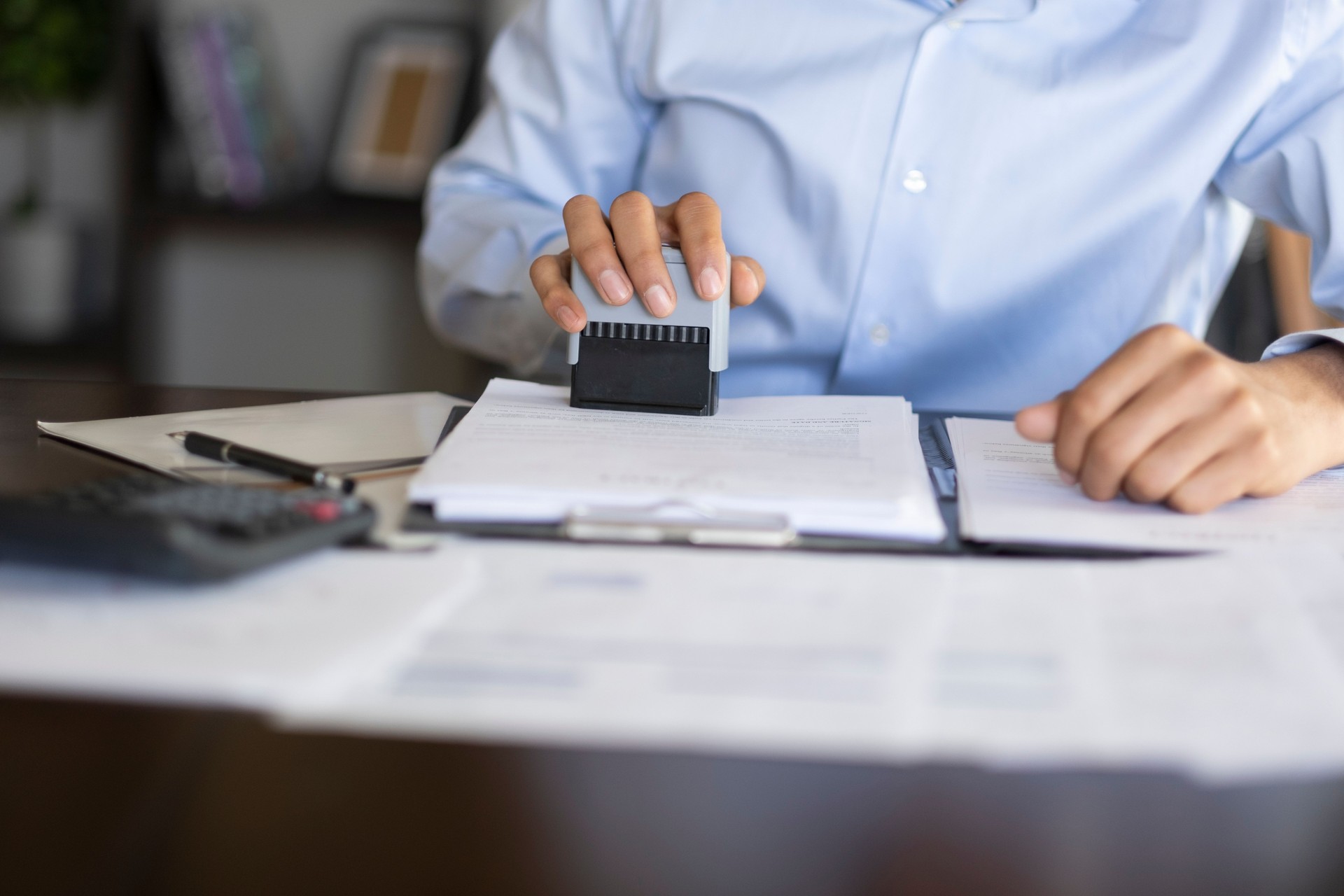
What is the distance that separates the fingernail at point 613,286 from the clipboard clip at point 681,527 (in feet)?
0.61

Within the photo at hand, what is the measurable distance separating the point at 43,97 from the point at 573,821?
2.11 metres

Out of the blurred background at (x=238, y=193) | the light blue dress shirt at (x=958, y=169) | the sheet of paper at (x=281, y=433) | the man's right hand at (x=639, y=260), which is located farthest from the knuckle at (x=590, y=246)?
the blurred background at (x=238, y=193)

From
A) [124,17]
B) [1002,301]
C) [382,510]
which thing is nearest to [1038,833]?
Answer: [382,510]

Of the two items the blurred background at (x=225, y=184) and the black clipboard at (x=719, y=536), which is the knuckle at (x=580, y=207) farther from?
the blurred background at (x=225, y=184)

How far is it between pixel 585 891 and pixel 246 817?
10cm

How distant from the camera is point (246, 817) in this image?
0.31m

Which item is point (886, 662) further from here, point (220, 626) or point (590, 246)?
point (590, 246)

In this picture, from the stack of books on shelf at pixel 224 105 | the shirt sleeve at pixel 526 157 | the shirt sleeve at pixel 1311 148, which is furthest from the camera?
the stack of books on shelf at pixel 224 105

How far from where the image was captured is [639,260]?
1.94 feet


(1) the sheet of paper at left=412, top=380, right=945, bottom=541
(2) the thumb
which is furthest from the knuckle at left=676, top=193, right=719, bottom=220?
(2) the thumb

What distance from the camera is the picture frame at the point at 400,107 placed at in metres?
1.94

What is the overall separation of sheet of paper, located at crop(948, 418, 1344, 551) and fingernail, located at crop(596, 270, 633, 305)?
0.20 meters

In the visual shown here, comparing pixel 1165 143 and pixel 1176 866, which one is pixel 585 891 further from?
pixel 1165 143

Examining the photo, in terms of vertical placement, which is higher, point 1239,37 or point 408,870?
point 1239,37
